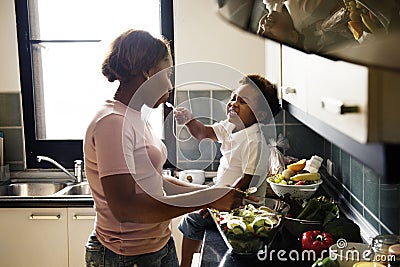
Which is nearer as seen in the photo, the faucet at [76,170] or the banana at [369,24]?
the banana at [369,24]

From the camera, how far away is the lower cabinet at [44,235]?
2668 mm

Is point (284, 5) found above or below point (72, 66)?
above

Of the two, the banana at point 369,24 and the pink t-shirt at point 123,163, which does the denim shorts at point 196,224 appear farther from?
the banana at point 369,24

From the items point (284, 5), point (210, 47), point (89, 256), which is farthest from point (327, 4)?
point (210, 47)

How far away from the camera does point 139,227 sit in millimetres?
1840

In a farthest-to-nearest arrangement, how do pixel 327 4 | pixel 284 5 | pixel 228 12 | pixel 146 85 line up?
pixel 146 85 → pixel 284 5 → pixel 327 4 → pixel 228 12

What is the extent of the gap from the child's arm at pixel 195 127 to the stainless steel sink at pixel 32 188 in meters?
0.72

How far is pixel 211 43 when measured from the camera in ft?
9.85

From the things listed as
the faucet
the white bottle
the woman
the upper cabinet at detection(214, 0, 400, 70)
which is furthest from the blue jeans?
the faucet

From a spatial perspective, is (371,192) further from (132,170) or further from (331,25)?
(331,25)

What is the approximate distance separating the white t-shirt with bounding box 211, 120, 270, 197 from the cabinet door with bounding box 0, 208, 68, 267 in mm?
768

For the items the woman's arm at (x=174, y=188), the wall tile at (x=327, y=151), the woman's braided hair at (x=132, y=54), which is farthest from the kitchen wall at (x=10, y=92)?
the wall tile at (x=327, y=151)

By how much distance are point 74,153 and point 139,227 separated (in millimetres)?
1342

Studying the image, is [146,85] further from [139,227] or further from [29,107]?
[29,107]
